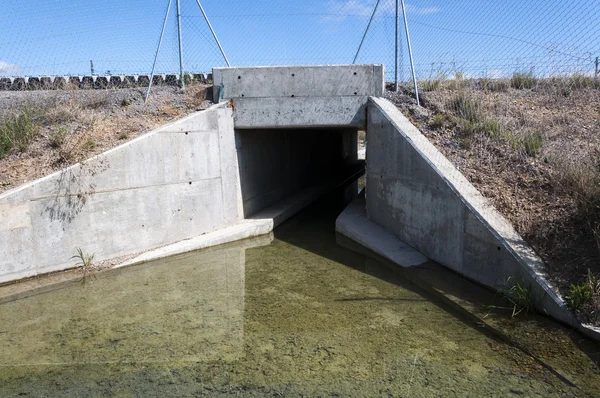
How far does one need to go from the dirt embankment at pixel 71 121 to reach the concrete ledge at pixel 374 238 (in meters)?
Result: 3.68

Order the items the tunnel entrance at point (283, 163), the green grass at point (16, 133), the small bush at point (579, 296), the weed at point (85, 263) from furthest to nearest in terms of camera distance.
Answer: the tunnel entrance at point (283, 163) → the green grass at point (16, 133) → the weed at point (85, 263) → the small bush at point (579, 296)

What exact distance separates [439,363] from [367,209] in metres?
4.98

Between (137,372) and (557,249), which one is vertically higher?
(557,249)

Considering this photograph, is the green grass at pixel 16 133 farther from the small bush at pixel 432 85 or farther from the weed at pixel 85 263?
the small bush at pixel 432 85

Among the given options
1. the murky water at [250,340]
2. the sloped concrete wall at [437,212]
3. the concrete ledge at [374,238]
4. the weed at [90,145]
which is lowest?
the murky water at [250,340]

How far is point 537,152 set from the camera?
678 cm

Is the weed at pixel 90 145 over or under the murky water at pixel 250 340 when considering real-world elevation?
over

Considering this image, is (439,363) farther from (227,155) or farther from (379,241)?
(227,155)

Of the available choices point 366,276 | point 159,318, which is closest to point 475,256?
point 366,276

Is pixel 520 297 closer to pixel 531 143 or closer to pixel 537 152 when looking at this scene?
pixel 537 152

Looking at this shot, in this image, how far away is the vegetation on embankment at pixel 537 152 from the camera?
503 cm

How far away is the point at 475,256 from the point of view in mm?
5758

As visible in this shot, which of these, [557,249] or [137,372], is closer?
[137,372]

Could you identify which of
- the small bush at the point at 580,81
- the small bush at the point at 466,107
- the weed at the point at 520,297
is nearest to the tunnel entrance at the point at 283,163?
the small bush at the point at 466,107
